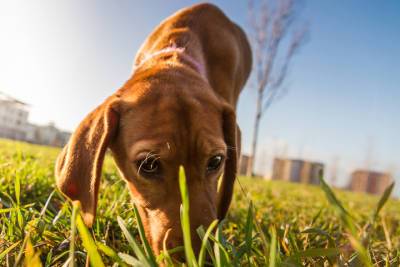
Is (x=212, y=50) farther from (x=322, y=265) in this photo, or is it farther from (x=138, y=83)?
(x=322, y=265)

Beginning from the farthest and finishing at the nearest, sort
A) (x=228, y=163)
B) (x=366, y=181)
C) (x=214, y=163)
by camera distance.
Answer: (x=366, y=181), (x=228, y=163), (x=214, y=163)

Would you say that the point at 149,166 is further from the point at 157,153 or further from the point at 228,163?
the point at 228,163

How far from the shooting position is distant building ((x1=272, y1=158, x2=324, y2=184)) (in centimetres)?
4216

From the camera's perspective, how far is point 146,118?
2357mm

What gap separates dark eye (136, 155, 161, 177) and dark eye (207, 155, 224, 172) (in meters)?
0.34

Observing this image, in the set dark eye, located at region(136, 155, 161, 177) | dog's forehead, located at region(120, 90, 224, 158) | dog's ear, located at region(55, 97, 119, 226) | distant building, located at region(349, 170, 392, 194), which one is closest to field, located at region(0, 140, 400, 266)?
dog's ear, located at region(55, 97, 119, 226)

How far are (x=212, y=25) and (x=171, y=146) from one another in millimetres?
3066

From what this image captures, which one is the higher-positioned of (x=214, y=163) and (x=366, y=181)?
(x=214, y=163)

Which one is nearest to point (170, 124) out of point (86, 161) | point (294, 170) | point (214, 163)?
point (214, 163)

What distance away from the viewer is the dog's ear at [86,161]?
204cm

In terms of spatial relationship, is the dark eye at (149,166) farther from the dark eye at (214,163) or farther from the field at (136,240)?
the dark eye at (214,163)

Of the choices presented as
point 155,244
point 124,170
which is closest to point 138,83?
point 124,170

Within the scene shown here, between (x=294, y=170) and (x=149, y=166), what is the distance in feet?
147

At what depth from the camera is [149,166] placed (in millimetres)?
2207
